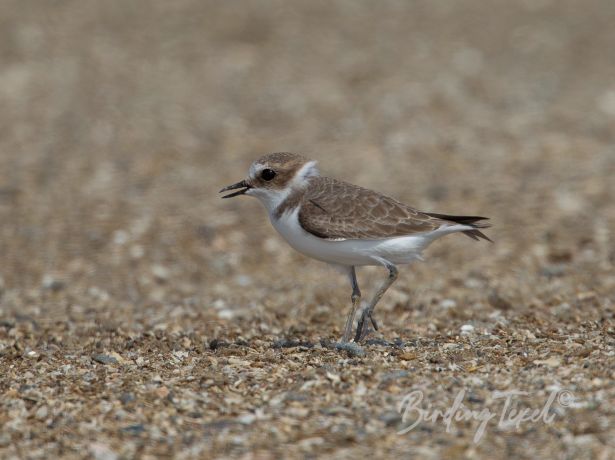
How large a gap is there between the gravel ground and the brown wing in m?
0.84

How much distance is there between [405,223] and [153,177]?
6655 mm

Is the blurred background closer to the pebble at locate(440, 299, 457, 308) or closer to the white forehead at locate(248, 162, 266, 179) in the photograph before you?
the pebble at locate(440, 299, 457, 308)

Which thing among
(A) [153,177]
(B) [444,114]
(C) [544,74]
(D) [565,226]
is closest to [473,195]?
(D) [565,226]

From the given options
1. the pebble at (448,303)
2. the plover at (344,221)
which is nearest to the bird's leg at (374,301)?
the plover at (344,221)

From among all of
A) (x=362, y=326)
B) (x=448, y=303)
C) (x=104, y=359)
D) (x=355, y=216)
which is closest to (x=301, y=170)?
(x=355, y=216)

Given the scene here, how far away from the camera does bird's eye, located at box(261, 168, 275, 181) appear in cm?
680

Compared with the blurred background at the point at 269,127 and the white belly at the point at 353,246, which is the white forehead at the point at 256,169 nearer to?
the white belly at the point at 353,246

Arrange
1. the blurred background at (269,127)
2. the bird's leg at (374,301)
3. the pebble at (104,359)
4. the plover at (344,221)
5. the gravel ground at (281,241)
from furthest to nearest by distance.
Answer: the blurred background at (269,127)
the bird's leg at (374,301)
the plover at (344,221)
the pebble at (104,359)
the gravel ground at (281,241)

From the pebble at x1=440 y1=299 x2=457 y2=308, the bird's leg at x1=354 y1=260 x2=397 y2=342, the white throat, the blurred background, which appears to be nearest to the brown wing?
the white throat

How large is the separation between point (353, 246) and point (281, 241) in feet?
13.9

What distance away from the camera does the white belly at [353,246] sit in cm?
651

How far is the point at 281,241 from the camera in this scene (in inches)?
421

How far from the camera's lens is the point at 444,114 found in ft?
47.0

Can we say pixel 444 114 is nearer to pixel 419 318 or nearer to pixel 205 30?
pixel 205 30
